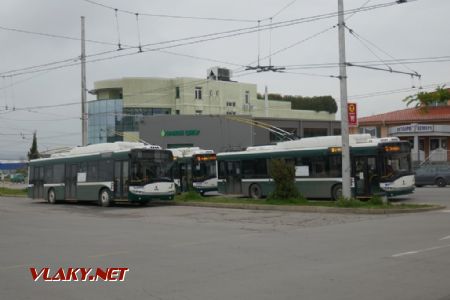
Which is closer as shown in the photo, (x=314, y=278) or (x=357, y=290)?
(x=357, y=290)

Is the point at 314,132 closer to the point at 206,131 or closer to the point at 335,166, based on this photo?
the point at 206,131

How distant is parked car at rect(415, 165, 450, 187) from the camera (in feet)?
130

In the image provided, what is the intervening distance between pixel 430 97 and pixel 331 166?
16.5 meters

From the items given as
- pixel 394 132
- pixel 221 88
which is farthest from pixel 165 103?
pixel 394 132

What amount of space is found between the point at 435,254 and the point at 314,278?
3326 mm

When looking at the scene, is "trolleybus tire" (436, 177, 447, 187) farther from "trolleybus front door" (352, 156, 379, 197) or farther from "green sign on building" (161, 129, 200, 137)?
"green sign on building" (161, 129, 200, 137)

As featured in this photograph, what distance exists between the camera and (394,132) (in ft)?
183

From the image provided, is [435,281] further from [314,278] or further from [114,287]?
[114,287]

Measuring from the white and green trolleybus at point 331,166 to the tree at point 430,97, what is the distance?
15016 millimetres

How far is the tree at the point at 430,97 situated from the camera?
11.0 metres

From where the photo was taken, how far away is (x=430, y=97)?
11000 millimetres

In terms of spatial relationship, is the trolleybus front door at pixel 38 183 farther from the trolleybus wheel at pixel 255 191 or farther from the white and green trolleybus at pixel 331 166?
the trolleybus wheel at pixel 255 191

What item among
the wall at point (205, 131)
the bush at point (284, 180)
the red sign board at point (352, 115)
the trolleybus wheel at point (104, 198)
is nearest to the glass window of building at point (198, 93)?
the wall at point (205, 131)

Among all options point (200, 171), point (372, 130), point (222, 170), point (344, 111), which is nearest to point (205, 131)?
point (372, 130)
